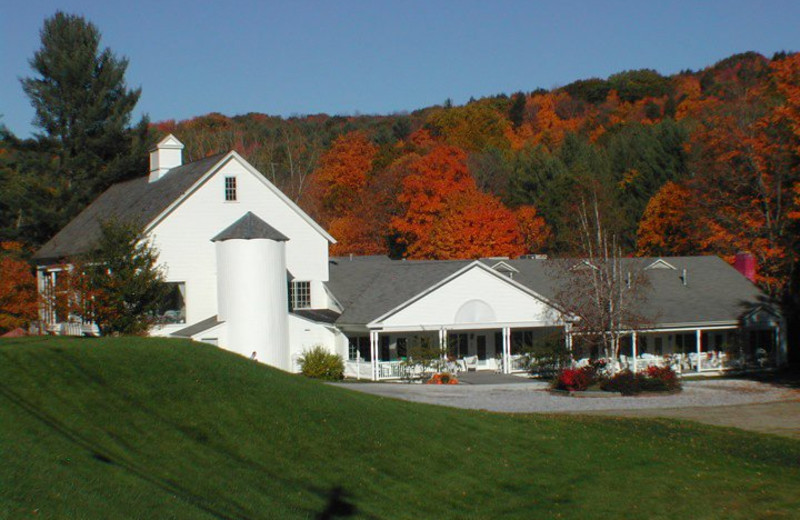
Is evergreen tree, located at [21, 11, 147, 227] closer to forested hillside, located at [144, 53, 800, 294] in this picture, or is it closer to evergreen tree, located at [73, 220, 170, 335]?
forested hillside, located at [144, 53, 800, 294]

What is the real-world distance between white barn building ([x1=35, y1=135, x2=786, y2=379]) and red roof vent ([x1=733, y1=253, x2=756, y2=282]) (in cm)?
238

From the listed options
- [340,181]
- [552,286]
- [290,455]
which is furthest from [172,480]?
[340,181]

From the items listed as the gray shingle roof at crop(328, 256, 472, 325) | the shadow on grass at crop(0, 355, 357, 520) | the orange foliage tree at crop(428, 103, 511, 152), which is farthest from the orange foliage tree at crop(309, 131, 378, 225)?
the shadow on grass at crop(0, 355, 357, 520)

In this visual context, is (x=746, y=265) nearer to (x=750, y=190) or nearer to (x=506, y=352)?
(x=750, y=190)

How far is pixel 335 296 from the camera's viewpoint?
45.7 meters

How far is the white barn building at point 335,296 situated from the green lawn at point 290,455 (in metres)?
16.6

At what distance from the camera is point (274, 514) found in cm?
1355

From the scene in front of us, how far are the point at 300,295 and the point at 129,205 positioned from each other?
10.1 metres

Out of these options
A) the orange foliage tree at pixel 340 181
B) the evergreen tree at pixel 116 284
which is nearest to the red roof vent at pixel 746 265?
the evergreen tree at pixel 116 284

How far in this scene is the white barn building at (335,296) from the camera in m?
40.7

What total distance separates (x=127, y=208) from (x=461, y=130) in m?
53.7

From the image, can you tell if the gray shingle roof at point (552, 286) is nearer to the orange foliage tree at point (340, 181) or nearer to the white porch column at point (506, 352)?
the white porch column at point (506, 352)

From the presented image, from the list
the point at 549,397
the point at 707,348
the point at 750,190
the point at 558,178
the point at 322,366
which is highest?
the point at 558,178

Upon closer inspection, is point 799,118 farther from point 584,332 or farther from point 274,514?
point 274,514
